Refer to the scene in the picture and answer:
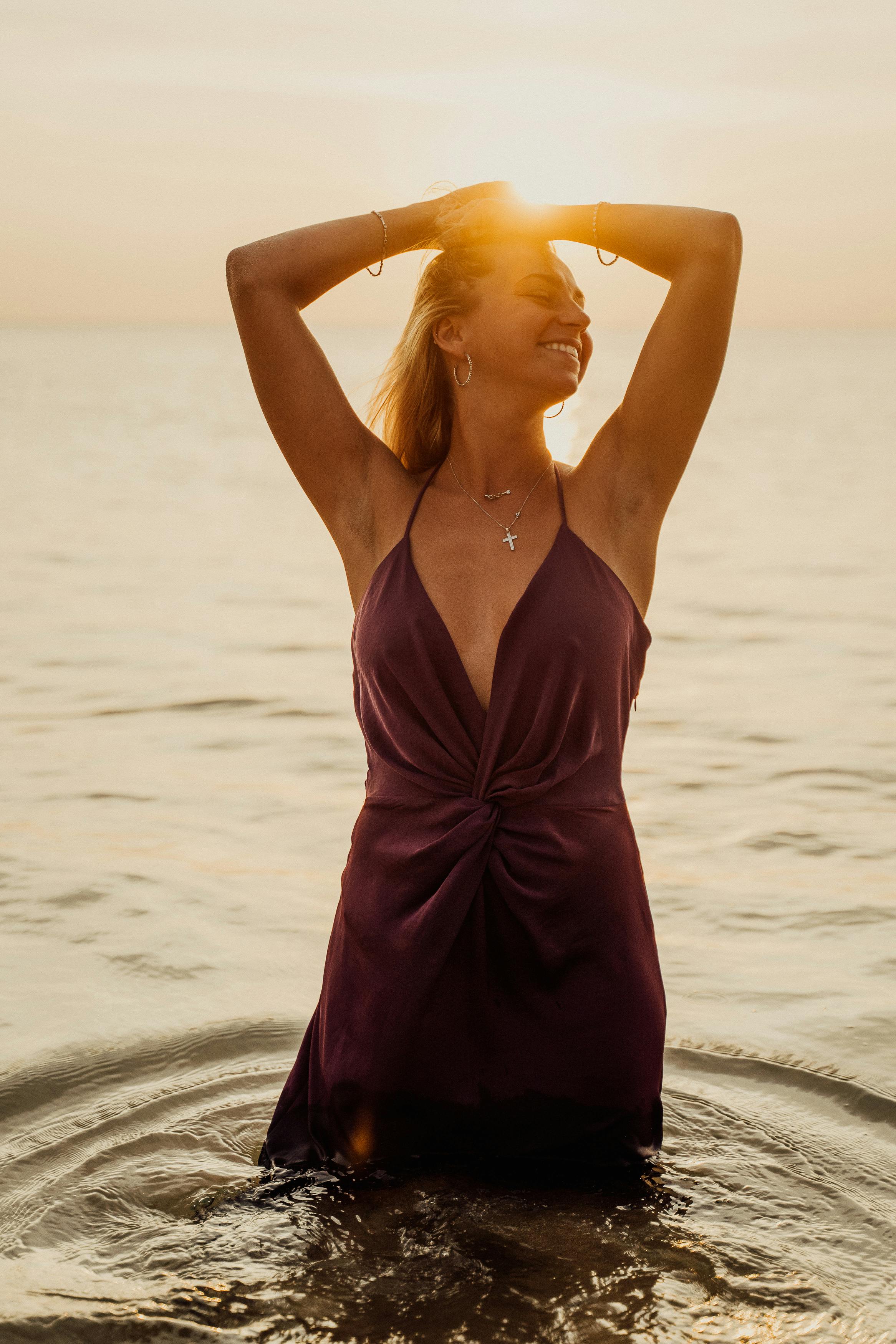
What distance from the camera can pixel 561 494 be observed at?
333 centimetres

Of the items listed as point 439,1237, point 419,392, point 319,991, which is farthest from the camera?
point 319,991

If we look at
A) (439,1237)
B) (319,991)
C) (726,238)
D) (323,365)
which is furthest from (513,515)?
(319,991)

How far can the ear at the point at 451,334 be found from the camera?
3.38m

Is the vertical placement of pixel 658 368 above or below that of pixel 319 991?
above

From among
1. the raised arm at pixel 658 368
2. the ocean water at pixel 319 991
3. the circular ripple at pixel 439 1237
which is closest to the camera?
the circular ripple at pixel 439 1237

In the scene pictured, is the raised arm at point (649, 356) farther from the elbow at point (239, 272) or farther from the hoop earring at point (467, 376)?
the elbow at point (239, 272)

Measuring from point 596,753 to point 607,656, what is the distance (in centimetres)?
22

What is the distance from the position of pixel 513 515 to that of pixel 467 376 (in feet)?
1.19

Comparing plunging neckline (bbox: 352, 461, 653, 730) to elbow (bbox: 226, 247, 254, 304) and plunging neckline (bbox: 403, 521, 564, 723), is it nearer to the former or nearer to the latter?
plunging neckline (bbox: 403, 521, 564, 723)

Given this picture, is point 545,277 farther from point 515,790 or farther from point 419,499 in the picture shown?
point 515,790

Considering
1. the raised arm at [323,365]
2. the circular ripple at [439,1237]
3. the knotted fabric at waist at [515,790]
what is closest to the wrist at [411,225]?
the raised arm at [323,365]

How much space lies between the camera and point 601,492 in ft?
10.9

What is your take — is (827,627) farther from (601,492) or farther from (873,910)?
(601,492)

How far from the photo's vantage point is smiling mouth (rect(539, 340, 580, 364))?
3307 mm
